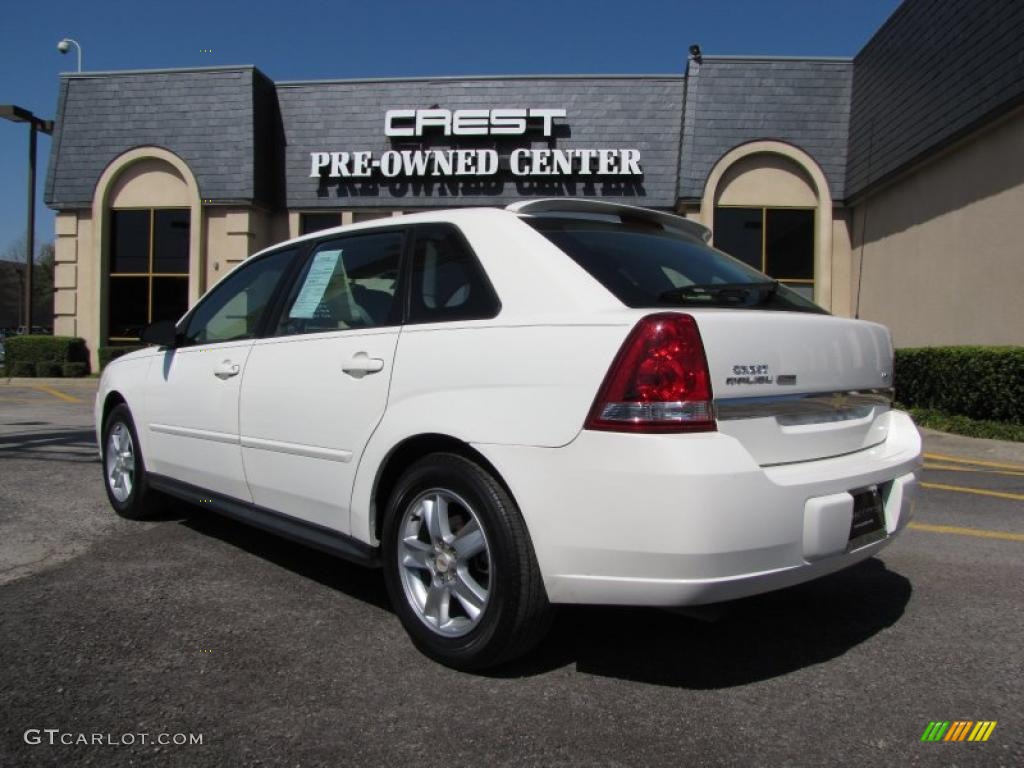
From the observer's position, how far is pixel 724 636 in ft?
10.4

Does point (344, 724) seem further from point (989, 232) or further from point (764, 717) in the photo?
point (989, 232)

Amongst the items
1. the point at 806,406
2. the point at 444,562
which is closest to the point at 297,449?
the point at 444,562

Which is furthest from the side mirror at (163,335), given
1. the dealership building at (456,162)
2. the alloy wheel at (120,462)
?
the dealership building at (456,162)

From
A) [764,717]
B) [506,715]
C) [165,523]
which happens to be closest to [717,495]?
[764,717]

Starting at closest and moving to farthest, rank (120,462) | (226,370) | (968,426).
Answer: (226,370) → (120,462) → (968,426)

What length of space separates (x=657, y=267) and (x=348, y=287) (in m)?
1.39

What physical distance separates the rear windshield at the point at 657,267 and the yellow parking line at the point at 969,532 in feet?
8.16

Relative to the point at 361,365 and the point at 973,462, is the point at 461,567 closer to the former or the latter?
the point at 361,365

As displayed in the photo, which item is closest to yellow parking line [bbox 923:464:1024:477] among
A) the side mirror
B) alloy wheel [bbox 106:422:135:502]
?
the side mirror

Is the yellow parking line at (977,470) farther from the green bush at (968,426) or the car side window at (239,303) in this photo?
the car side window at (239,303)

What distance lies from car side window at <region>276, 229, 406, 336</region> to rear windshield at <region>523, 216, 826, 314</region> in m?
0.66

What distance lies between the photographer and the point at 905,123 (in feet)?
44.8

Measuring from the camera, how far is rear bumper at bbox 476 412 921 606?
2357 mm

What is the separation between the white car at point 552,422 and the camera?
243cm
